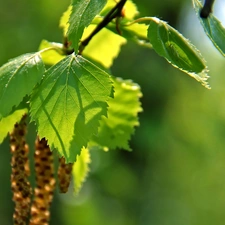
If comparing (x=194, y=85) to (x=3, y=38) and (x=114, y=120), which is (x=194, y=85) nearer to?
(x=3, y=38)

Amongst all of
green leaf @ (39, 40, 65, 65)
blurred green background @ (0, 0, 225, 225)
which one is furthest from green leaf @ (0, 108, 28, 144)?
blurred green background @ (0, 0, 225, 225)

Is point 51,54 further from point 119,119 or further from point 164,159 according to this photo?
point 164,159

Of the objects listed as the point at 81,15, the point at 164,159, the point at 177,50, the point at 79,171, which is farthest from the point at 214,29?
the point at 164,159

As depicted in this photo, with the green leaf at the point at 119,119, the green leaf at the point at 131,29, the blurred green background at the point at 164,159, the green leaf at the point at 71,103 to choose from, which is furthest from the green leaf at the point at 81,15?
the blurred green background at the point at 164,159

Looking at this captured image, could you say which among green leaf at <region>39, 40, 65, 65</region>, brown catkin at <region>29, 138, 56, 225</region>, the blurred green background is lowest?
the blurred green background

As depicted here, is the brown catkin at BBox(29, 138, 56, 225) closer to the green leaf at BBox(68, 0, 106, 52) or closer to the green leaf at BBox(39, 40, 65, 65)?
the green leaf at BBox(39, 40, 65, 65)
